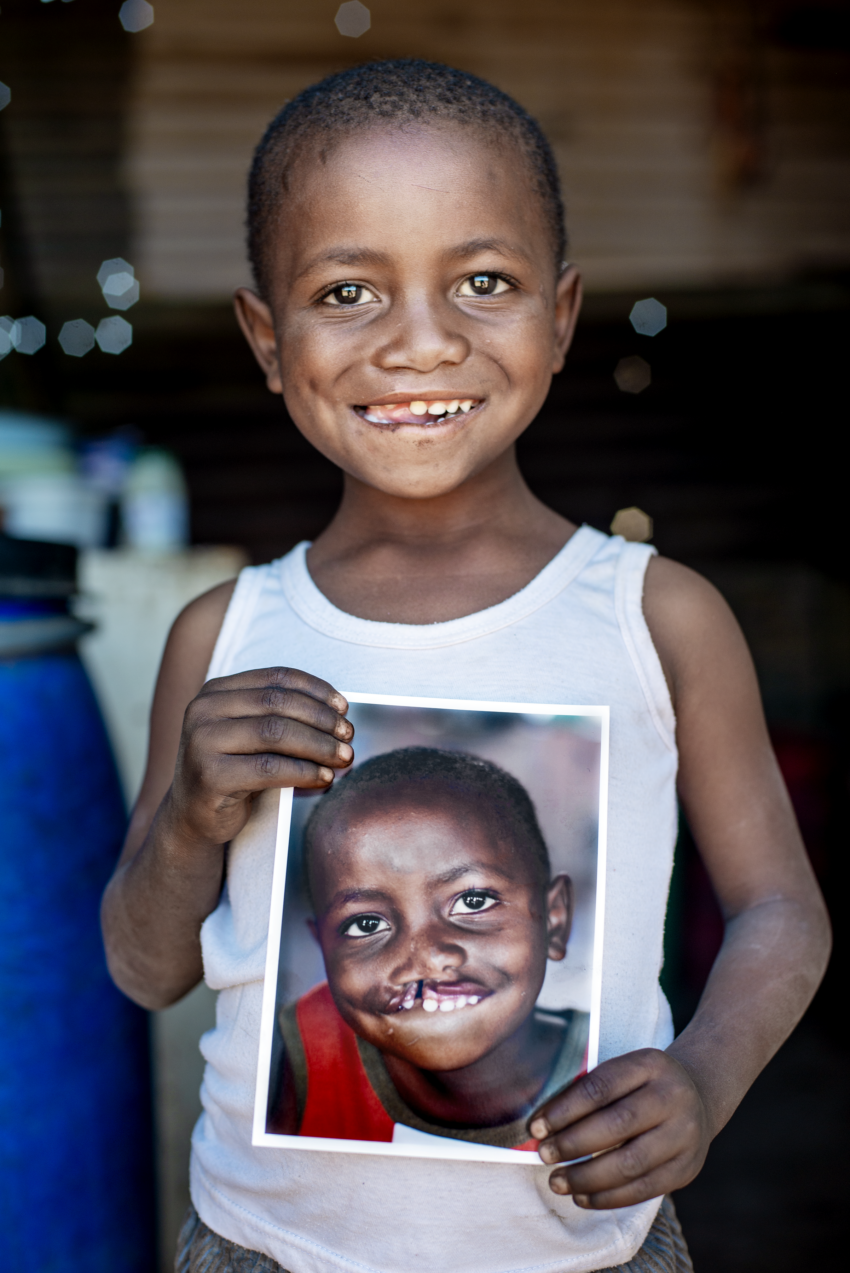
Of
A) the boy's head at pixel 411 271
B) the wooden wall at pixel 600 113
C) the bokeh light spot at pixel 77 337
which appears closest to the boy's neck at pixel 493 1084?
the boy's head at pixel 411 271

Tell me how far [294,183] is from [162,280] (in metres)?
2.14

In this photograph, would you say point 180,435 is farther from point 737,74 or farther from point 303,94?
point 303,94

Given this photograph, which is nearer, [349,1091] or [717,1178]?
[349,1091]

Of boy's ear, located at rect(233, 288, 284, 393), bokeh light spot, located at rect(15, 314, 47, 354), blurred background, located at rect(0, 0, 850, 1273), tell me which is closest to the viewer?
boy's ear, located at rect(233, 288, 284, 393)

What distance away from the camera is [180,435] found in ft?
13.3

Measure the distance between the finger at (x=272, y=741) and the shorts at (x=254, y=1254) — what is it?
41 centimetres

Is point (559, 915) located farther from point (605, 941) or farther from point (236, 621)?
point (236, 621)

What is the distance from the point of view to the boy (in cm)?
76

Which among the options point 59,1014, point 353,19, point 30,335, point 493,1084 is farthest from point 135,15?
point 493,1084

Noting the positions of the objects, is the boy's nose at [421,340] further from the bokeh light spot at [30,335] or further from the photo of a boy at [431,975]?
the bokeh light spot at [30,335]

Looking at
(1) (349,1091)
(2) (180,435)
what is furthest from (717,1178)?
(2) (180,435)

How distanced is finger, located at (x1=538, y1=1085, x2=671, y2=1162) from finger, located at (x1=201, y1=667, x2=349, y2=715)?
31 cm

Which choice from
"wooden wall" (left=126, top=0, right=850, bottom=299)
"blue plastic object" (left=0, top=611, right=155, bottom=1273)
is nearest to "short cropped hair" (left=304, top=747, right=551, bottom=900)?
"blue plastic object" (left=0, top=611, right=155, bottom=1273)

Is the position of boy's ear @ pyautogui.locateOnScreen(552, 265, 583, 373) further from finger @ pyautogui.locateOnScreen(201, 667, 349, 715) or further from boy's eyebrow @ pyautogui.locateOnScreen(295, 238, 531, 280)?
finger @ pyautogui.locateOnScreen(201, 667, 349, 715)
